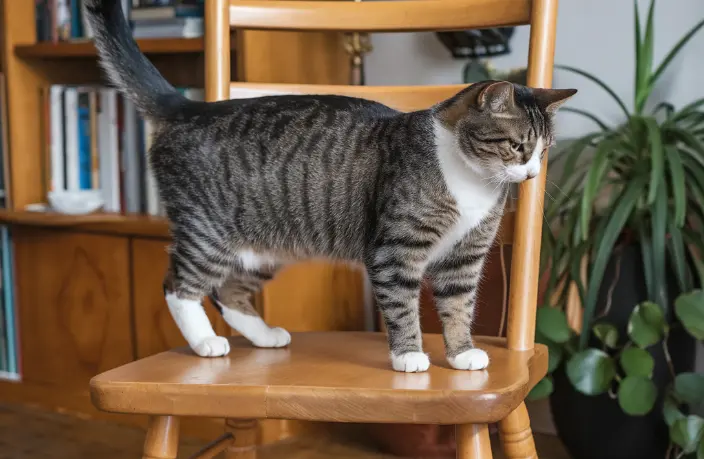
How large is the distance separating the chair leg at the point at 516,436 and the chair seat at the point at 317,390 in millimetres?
51

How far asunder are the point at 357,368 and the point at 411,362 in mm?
57

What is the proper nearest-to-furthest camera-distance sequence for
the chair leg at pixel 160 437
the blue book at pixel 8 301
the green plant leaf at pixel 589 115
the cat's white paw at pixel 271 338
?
1. the chair leg at pixel 160 437
2. the cat's white paw at pixel 271 338
3. the green plant leaf at pixel 589 115
4. the blue book at pixel 8 301

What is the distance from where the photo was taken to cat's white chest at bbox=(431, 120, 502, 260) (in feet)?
2.71

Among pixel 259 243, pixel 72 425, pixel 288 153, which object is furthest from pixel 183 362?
pixel 72 425

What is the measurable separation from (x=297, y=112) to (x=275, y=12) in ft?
0.62

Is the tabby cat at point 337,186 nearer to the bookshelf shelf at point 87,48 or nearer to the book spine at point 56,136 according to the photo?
the bookshelf shelf at point 87,48

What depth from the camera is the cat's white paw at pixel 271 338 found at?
36.9 inches

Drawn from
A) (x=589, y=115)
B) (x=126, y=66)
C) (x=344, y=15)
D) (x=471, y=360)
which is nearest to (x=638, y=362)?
(x=589, y=115)

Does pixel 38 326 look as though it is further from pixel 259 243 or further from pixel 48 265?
pixel 259 243

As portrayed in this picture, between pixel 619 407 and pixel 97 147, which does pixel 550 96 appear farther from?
pixel 97 147

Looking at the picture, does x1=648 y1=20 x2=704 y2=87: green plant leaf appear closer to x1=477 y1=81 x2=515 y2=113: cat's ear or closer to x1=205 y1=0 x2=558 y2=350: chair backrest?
x1=205 y1=0 x2=558 y2=350: chair backrest

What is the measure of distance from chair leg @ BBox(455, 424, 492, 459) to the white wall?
944 mm

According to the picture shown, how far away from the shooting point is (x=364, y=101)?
94 centimetres

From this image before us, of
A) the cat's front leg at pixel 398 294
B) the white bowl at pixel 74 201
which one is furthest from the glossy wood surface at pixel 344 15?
the white bowl at pixel 74 201
